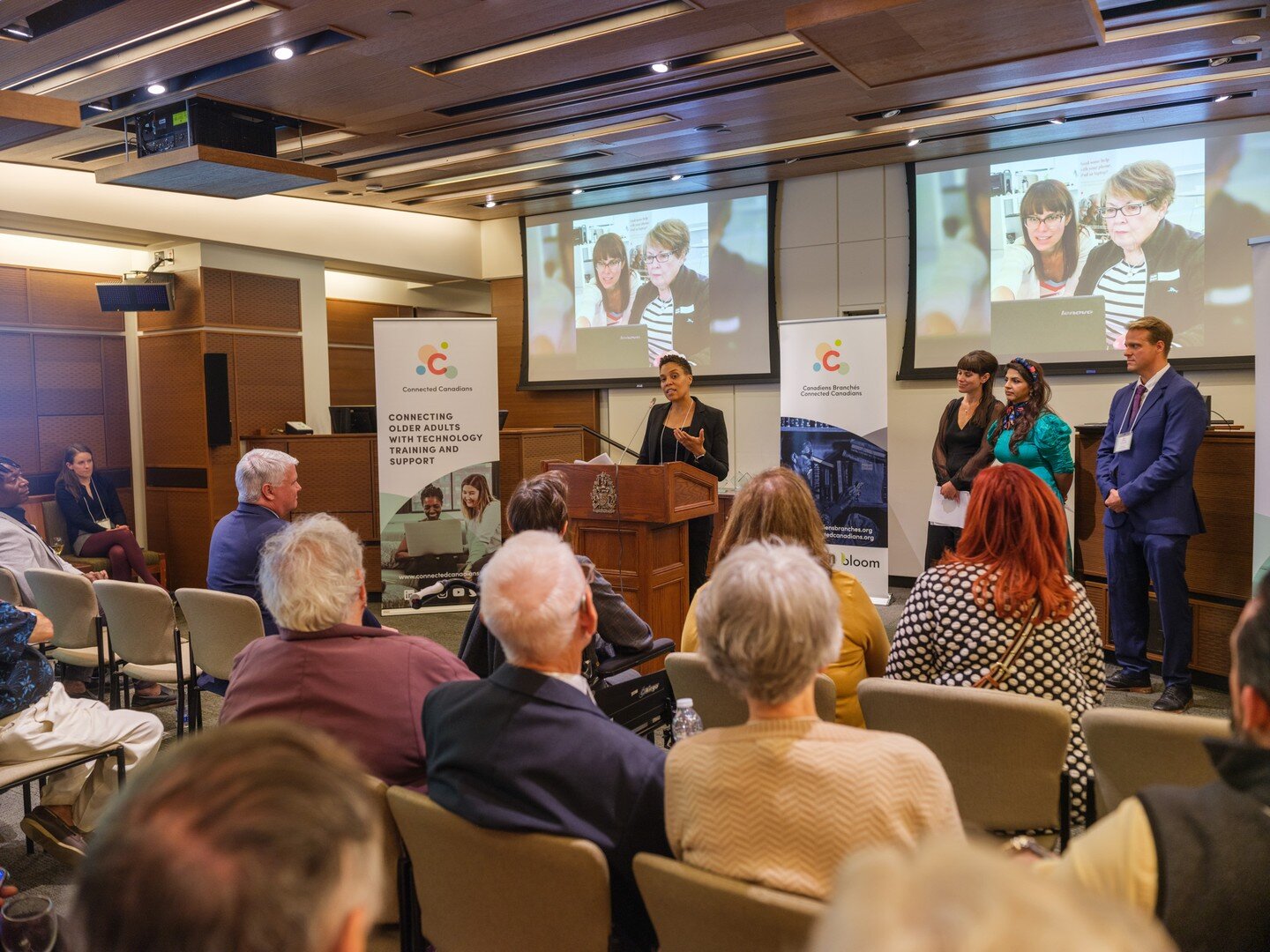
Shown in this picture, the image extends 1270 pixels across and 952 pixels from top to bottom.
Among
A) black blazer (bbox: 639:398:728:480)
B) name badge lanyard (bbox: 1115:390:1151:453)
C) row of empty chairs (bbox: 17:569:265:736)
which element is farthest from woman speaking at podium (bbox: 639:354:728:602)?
row of empty chairs (bbox: 17:569:265:736)

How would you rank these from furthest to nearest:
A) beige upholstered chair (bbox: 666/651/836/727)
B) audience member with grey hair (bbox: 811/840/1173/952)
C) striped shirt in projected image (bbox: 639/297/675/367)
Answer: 1. striped shirt in projected image (bbox: 639/297/675/367)
2. beige upholstered chair (bbox: 666/651/836/727)
3. audience member with grey hair (bbox: 811/840/1173/952)

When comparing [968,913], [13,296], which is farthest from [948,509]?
[13,296]

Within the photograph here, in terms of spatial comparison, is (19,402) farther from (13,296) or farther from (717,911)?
(717,911)

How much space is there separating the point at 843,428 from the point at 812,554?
4.12m

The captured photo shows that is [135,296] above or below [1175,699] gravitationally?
above

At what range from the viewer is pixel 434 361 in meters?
7.28

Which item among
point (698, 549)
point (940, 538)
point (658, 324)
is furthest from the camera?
point (658, 324)

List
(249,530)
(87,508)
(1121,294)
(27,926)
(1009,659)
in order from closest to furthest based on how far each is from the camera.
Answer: (27,926)
(1009,659)
(249,530)
(1121,294)
(87,508)

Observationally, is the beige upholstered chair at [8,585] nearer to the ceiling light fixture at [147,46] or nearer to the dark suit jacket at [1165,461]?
the ceiling light fixture at [147,46]

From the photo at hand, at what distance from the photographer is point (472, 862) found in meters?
1.72

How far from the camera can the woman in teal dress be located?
5.18 meters

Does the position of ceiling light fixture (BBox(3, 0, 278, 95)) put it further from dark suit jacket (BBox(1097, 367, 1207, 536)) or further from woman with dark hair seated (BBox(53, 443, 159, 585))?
dark suit jacket (BBox(1097, 367, 1207, 536))

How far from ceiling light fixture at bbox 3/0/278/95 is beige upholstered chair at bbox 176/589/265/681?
2.63 m

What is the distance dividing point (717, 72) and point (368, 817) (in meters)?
5.34
